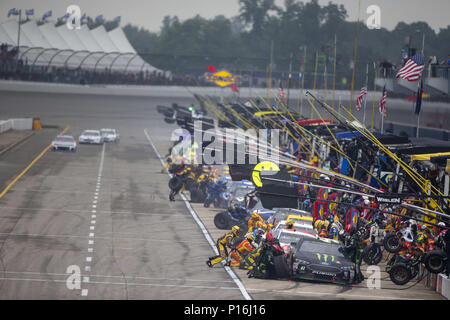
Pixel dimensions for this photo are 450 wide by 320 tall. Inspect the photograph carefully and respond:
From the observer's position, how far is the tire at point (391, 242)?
20.8 meters

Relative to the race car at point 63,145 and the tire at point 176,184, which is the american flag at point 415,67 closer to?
the tire at point 176,184

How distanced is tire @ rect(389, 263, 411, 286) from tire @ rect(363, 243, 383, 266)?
2.04 metres

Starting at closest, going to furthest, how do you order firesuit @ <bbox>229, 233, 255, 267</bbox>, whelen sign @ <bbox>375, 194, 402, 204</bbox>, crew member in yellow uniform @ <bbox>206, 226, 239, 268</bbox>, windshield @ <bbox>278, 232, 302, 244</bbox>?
whelen sign @ <bbox>375, 194, 402, 204</bbox> → firesuit @ <bbox>229, 233, 255, 267</bbox> → crew member in yellow uniform @ <bbox>206, 226, 239, 268</bbox> → windshield @ <bbox>278, 232, 302, 244</bbox>

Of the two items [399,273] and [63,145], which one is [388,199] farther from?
[63,145]

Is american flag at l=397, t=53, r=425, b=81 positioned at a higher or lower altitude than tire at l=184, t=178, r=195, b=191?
higher

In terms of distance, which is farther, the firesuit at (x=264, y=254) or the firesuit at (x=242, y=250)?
the firesuit at (x=242, y=250)

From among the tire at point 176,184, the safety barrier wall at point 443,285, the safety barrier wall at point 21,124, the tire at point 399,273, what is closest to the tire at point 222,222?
the tire at point 176,184

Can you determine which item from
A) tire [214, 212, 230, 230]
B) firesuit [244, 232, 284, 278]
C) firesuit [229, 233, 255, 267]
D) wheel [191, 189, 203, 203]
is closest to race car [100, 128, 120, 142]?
wheel [191, 189, 203, 203]

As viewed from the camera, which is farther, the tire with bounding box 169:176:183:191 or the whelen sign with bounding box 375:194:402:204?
the tire with bounding box 169:176:183:191

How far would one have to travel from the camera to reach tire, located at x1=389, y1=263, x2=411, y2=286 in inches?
778

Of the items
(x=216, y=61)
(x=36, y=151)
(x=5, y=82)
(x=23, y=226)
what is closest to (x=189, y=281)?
(x=23, y=226)

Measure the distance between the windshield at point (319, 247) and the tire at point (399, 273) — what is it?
135cm

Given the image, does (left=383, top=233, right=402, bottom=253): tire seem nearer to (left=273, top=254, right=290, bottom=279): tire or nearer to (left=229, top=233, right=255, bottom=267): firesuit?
(left=273, top=254, right=290, bottom=279): tire
